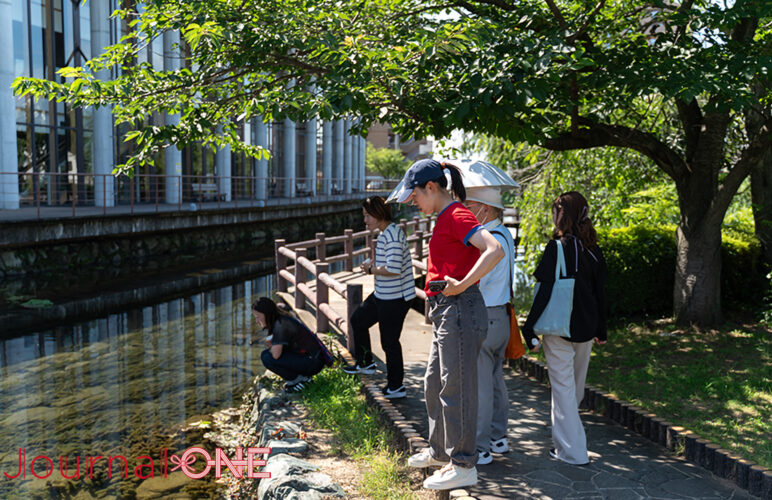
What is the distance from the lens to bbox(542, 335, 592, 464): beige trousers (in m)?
4.51

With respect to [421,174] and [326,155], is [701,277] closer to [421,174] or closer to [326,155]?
[421,174]

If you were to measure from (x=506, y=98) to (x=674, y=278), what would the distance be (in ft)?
16.8

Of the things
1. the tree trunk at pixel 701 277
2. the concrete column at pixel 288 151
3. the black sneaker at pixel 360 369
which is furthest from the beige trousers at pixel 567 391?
the concrete column at pixel 288 151

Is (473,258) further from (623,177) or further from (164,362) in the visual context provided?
(623,177)

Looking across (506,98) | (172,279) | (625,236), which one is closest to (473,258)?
(506,98)

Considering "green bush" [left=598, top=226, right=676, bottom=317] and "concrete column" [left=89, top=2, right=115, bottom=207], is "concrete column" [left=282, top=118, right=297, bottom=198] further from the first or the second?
"green bush" [left=598, top=226, right=676, bottom=317]

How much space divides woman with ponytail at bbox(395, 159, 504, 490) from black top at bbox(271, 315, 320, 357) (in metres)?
3.15

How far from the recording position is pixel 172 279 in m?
17.6

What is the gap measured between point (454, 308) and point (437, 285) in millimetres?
162

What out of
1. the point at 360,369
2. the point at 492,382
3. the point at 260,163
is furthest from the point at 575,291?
the point at 260,163

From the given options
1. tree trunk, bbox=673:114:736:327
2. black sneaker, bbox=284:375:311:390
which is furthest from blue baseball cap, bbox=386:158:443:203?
tree trunk, bbox=673:114:736:327

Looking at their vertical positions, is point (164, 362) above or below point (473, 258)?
below

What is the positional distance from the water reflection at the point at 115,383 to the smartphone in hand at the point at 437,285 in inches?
158

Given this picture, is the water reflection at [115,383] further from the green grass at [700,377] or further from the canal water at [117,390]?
the green grass at [700,377]
